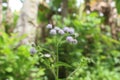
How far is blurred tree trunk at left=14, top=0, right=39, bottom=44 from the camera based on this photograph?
10.2ft

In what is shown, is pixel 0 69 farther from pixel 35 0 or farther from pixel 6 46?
pixel 35 0

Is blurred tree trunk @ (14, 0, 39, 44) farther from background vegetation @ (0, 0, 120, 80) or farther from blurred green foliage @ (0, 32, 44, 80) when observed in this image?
blurred green foliage @ (0, 32, 44, 80)

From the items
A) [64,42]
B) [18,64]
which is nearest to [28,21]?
[18,64]

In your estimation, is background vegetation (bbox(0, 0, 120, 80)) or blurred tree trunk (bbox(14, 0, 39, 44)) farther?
Result: blurred tree trunk (bbox(14, 0, 39, 44))

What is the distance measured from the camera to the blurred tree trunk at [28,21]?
10.2ft

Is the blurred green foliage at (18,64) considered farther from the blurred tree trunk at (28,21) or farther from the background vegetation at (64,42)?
the blurred tree trunk at (28,21)

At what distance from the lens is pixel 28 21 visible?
3.16 meters

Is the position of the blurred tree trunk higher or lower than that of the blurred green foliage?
higher

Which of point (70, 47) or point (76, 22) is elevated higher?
point (76, 22)

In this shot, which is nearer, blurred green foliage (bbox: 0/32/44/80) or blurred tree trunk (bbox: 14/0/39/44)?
blurred green foliage (bbox: 0/32/44/80)

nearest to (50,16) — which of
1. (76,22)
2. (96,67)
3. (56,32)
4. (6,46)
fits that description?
(76,22)

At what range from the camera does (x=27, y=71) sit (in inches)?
107

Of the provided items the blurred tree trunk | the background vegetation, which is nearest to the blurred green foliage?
the background vegetation

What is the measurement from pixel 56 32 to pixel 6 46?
1.14 m
